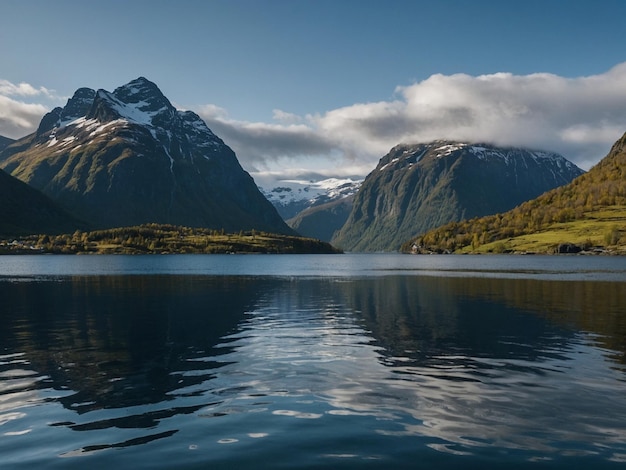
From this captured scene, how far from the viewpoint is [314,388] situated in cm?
3209

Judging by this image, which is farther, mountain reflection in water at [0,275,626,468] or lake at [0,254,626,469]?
mountain reflection in water at [0,275,626,468]

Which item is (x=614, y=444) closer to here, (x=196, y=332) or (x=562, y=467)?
(x=562, y=467)

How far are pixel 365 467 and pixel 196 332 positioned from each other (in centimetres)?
3776

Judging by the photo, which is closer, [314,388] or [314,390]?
[314,390]

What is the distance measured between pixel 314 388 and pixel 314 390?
50cm

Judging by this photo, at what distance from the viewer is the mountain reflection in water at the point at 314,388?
21.8 meters

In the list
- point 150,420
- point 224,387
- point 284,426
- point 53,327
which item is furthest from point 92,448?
point 53,327

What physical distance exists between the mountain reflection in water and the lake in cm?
12

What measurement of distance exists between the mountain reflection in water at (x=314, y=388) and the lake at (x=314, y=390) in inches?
4.9

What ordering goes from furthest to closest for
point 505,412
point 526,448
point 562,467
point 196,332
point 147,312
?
point 147,312
point 196,332
point 505,412
point 526,448
point 562,467

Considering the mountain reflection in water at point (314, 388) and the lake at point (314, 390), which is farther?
the mountain reflection in water at point (314, 388)

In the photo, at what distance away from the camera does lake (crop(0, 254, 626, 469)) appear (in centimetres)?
2159

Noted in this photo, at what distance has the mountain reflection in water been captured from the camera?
21812 mm

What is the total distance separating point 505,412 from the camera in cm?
2678
